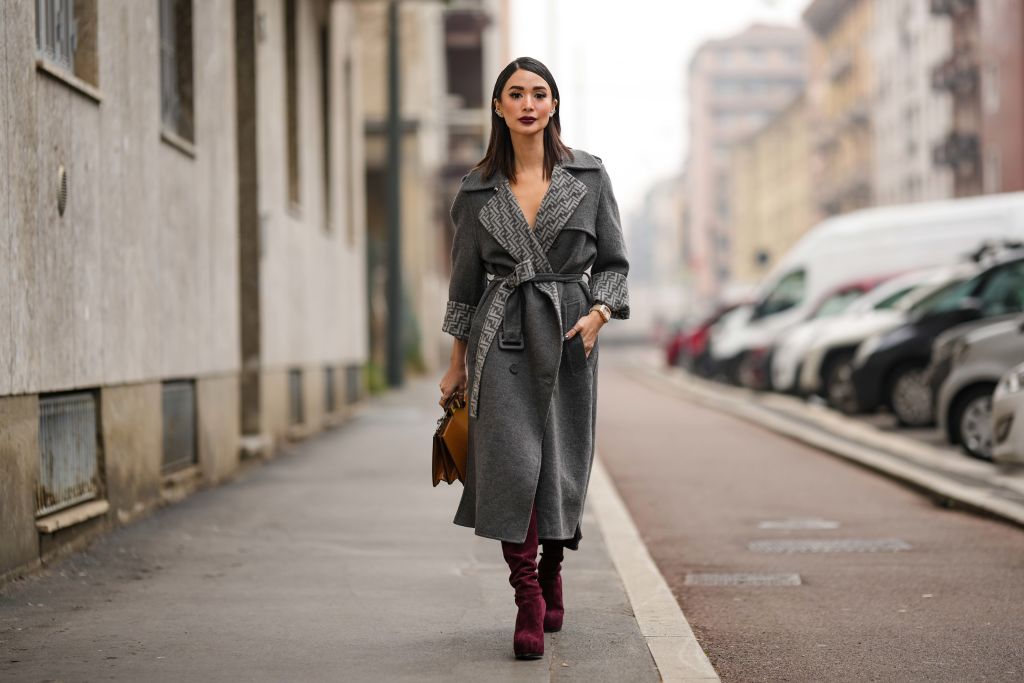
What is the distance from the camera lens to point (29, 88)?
7570 millimetres

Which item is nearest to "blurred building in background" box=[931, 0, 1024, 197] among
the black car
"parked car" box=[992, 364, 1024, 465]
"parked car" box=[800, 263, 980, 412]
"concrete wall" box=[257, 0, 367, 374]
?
"parked car" box=[800, 263, 980, 412]

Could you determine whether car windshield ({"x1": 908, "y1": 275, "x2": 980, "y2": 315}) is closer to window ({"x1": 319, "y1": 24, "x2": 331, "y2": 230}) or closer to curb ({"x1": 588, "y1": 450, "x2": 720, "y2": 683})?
window ({"x1": 319, "y1": 24, "x2": 331, "y2": 230})

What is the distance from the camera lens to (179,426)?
11.1 meters

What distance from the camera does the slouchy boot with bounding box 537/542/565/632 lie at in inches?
234

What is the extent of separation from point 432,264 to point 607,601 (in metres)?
35.8

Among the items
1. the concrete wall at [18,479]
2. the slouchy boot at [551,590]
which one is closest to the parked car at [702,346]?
the concrete wall at [18,479]

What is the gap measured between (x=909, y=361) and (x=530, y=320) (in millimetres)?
13030

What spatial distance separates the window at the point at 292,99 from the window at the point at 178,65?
507cm

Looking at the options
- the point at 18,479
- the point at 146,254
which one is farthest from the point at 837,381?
the point at 18,479

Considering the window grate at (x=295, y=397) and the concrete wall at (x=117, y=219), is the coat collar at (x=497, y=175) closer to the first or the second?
the concrete wall at (x=117, y=219)

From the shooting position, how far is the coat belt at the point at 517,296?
5.64m

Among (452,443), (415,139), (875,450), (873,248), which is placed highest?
(415,139)

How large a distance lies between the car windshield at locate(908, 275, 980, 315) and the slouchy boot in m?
11.7

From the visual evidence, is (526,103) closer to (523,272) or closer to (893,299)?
(523,272)
